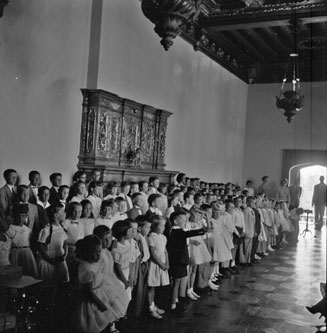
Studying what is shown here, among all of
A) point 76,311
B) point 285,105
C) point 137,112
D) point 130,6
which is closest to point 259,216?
point 137,112

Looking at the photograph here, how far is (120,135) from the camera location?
10.9 metres

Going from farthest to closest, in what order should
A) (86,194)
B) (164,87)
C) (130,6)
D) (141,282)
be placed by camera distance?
(164,87)
(130,6)
(86,194)
(141,282)

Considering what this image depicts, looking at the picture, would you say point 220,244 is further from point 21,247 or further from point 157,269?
point 21,247

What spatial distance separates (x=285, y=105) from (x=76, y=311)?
1141 cm

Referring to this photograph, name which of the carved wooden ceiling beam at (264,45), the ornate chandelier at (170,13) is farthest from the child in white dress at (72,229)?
the carved wooden ceiling beam at (264,45)

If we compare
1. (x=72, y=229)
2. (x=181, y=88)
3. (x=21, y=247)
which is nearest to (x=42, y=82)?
(x=72, y=229)

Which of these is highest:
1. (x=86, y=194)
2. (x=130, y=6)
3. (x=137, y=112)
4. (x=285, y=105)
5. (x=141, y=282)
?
(x=130, y=6)

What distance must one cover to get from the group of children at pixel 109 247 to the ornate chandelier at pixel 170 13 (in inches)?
90.4

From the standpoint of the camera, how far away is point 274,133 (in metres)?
20.2

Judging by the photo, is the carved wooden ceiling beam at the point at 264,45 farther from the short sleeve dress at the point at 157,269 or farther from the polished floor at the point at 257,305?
the short sleeve dress at the point at 157,269

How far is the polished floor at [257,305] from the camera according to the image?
5695 millimetres

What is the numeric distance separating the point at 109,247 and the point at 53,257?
0.74m

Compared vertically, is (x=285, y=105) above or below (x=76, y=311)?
above

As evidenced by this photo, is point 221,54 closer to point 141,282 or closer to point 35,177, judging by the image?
point 35,177
